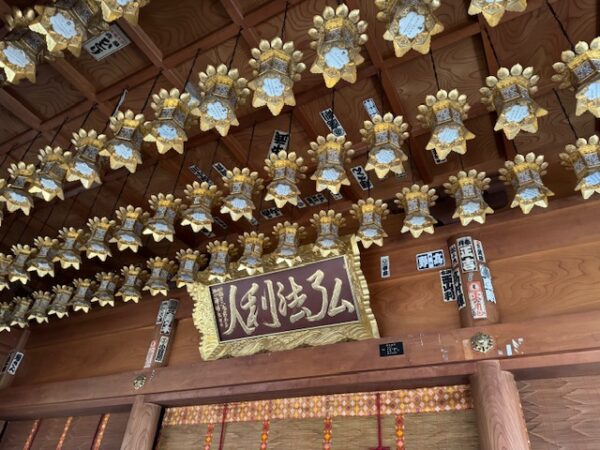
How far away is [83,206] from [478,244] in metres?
5.05

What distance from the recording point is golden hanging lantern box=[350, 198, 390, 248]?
4117mm

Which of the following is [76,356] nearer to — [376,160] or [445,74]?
[376,160]

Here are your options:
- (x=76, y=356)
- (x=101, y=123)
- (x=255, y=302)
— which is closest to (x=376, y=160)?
(x=255, y=302)

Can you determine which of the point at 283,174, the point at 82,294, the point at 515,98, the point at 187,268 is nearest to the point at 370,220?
the point at 283,174

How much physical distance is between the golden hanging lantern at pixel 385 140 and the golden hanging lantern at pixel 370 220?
0.80 meters

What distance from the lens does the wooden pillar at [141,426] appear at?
486cm

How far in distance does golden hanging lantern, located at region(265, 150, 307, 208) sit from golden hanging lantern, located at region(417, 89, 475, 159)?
1.16m

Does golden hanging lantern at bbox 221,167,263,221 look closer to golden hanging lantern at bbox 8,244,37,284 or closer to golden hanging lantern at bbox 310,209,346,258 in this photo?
golden hanging lantern at bbox 310,209,346,258

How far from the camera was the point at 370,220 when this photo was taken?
4133mm

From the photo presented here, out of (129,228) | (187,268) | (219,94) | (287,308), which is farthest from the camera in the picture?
(187,268)

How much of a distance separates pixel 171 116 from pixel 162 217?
1436mm

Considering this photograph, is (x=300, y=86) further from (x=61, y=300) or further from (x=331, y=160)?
(x=61, y=300)

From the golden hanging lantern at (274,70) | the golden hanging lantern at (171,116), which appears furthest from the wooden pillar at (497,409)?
the golden hanging lantern at (171,116)

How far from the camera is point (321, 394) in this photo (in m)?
4.46
